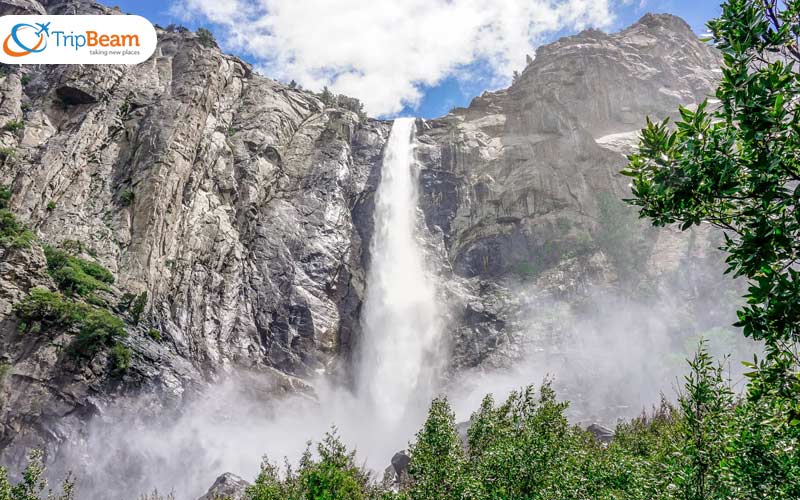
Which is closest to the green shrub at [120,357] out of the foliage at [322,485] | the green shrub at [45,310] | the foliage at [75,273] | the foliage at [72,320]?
the foliage at [72,320]

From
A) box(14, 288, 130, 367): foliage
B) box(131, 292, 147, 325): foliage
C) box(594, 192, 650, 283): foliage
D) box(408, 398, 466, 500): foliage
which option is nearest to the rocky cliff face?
box(594, 192, 650, 283): foliage

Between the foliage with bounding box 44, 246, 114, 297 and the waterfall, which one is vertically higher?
the waterfall

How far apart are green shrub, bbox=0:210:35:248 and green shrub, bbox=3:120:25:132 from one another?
12664mm

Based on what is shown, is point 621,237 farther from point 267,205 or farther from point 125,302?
point 125,302

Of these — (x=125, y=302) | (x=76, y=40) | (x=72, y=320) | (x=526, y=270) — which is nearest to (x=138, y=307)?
(x=125, y=302)

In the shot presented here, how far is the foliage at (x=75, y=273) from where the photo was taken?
33656 millimetres

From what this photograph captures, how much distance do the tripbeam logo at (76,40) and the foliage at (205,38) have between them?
8.63 meters

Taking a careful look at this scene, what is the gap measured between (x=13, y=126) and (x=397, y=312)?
38213 millimetres

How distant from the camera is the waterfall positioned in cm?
4556

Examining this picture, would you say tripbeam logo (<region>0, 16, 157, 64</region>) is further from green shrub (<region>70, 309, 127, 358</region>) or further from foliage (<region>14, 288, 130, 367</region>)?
green shrub (<region>70, 309, 127, 358</region>)

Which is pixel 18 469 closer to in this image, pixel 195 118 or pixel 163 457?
pixel 163 457

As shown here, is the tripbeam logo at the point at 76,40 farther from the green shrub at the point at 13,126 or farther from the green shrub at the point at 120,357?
the green shrub at the point at 120,357

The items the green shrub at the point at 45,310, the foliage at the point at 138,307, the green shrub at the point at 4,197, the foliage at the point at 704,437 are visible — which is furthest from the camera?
the green shrub at the point at 4,197

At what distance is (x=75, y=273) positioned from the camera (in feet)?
112
